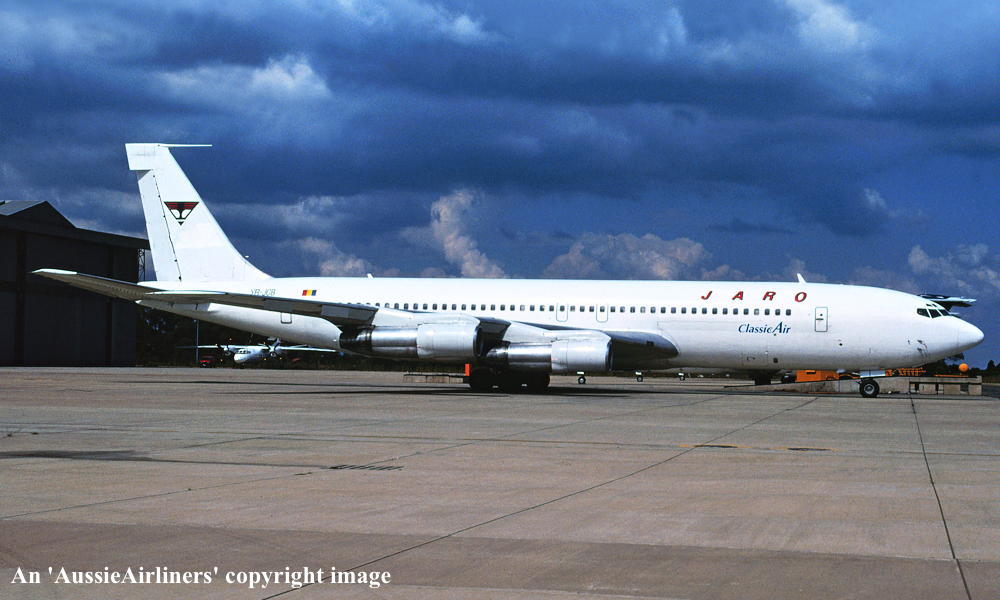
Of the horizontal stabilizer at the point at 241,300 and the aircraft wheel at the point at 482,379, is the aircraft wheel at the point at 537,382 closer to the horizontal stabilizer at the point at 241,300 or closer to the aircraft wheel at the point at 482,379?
the aircraft wheel at the point at 482,379

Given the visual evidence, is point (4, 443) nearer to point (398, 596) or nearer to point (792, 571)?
point (398, 596)

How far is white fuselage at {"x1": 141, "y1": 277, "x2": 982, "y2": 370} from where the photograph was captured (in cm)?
3148

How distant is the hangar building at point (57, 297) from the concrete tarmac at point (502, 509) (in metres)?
57.4

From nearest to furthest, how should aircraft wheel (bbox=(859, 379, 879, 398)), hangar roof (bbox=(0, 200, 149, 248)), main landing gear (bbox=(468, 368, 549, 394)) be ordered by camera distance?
aircraft wheel (bbox=(859, 379, 879, 398)) → main landing gear (bbox=(468, 368, 549, 394)) → hangar roof (bbox=(0, 200, 149, 248))

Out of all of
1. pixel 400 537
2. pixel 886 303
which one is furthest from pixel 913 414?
pixel 400 537

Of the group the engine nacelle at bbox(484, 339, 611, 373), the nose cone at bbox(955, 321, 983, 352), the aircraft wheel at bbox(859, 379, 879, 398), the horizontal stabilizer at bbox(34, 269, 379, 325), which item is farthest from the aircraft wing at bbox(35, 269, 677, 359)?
the nose cone at bbox(955, 321, 983, 352)

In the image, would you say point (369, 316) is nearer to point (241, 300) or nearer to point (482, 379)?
point (241, 300)

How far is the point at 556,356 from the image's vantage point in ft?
100

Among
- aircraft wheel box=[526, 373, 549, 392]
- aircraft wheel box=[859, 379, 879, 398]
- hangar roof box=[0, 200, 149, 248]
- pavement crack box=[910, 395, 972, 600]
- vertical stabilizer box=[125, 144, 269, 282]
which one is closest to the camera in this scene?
pavement crack box=[910, 395, 972, 600]

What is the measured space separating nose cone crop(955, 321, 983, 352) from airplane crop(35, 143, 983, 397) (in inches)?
1.6

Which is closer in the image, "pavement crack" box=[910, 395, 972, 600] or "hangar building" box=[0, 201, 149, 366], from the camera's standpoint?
"pavement crack" box=[910, 395, 972, 600]

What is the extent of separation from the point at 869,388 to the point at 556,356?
10463 mm

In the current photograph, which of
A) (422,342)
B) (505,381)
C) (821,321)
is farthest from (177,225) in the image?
(821,321)

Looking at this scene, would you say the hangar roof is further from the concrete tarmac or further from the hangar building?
the concrete tarmac
